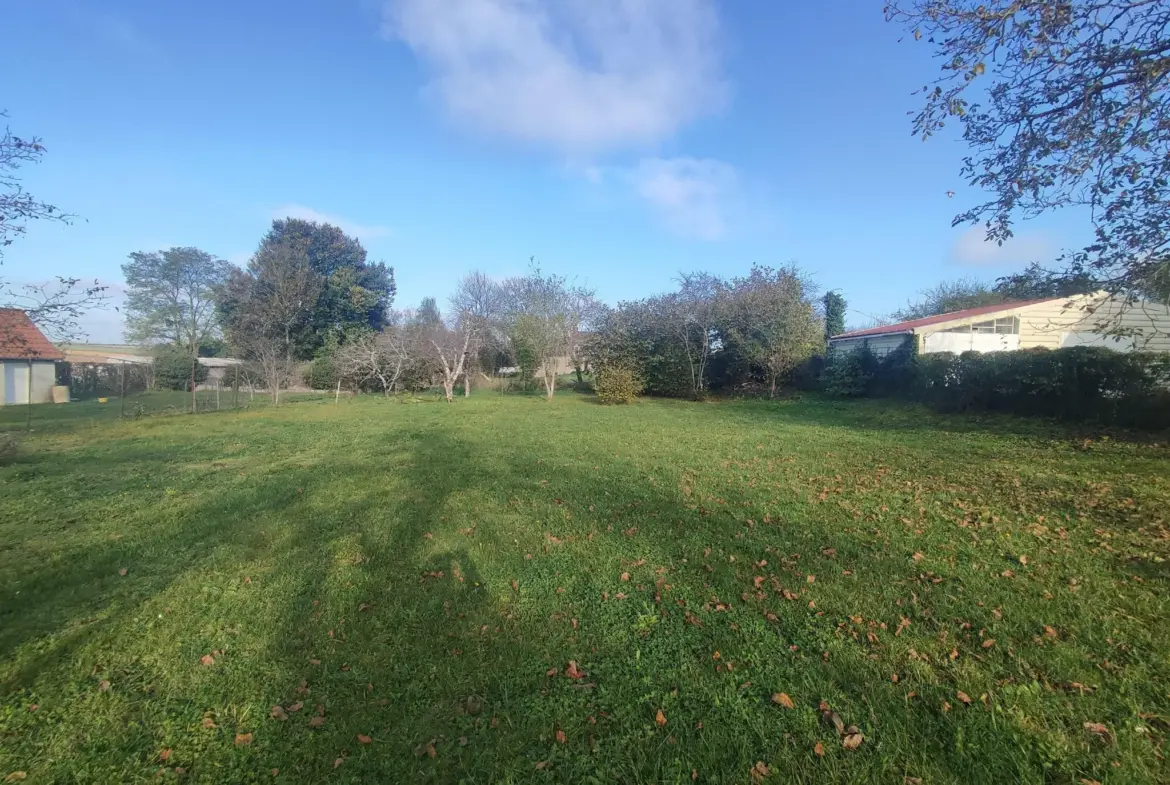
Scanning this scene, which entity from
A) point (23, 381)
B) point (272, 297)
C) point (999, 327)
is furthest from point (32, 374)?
point (999, 327)

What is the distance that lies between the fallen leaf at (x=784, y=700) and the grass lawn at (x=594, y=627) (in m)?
0.03

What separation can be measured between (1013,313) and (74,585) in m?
24.8

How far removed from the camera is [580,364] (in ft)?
96.4

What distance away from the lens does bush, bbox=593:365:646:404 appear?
21531 millimetres

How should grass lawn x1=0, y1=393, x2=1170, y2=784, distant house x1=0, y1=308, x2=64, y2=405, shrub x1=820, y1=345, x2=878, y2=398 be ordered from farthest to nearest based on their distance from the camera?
distant house x1=0, y1=308, x2=64, y2=405 < shrub x1=820, y1=345, x2=878, y2=398 < grass lawn x1=0, y1=393, x2=1170, y2=784

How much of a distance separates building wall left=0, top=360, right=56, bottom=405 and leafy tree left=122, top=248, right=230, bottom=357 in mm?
16678

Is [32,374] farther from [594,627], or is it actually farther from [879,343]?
[879,343]

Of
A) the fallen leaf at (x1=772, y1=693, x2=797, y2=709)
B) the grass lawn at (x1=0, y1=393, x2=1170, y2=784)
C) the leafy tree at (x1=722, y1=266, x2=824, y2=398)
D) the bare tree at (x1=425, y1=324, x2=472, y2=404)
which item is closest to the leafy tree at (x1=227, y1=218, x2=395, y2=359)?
the bare tree at (x1=425, y1=324, x2=472, y2=404)

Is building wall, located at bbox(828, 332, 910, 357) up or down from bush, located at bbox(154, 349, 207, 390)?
up

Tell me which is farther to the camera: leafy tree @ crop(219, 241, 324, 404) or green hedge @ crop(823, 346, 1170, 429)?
leafy tree @ crop(219, 241, 324, 404)

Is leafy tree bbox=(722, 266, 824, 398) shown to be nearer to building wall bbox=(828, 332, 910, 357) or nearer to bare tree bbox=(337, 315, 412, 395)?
building wall bbox=(828, 332, 910, 357)

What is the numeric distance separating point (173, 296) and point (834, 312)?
46.0 m

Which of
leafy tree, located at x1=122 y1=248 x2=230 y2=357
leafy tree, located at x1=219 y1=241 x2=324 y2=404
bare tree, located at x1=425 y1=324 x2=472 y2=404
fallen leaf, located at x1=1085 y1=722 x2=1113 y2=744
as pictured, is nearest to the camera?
fallen leaf, located at x1=1085 y1=722 x2=1113 y2=744

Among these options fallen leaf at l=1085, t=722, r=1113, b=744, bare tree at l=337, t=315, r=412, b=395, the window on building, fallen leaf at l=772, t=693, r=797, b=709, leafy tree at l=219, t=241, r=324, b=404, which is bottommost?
fallen leaf at l=772, t=693, r=797, b=709
